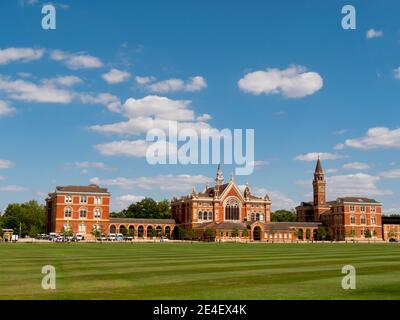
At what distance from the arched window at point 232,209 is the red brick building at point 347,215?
3193 centimetres

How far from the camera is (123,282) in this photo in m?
21.0

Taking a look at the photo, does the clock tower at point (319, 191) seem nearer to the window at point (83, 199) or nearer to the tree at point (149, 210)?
the tree at point (149, 210)

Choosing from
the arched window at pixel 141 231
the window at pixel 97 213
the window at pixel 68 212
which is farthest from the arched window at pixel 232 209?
the window at pixel 68 212

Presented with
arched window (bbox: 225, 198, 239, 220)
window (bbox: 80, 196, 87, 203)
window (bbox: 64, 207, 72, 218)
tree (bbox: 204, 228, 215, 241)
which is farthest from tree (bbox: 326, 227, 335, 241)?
window (bbox: 64, 207, 72, 218)

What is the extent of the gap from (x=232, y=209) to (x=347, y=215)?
39.6 meters

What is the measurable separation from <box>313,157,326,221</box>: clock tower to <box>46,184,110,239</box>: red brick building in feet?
246

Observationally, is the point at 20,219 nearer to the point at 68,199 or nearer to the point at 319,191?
the point at 68,199

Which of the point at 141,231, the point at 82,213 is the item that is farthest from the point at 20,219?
the point at 141,231

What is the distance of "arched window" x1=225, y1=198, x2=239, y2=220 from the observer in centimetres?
15238

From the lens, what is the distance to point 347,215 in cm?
16600
